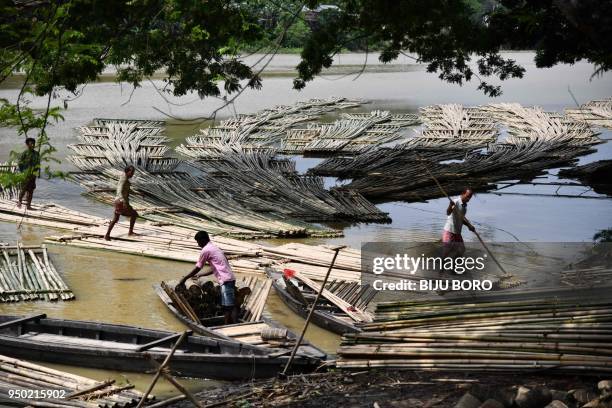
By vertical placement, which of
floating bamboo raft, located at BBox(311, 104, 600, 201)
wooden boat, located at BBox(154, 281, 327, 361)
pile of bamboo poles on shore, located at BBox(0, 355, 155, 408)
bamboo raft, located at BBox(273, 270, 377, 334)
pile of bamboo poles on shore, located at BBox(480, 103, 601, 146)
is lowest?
pile of bamboo poles on shore, located at BBox(0, 355, 155, 408)

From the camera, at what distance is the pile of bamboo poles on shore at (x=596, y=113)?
34369 millimetres

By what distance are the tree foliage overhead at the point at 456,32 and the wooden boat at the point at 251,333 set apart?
4118 millimetres

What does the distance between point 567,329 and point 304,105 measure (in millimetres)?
29863

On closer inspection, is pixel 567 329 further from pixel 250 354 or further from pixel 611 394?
pixel 250 354

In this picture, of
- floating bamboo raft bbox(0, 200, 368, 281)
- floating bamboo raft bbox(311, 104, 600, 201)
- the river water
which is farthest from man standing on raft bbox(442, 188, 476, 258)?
floating bamboo raft bbox(311, 104, 600, 201)

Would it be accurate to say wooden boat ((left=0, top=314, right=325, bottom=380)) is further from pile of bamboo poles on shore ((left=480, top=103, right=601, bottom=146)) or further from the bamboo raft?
pile of bamboo poles on shore ((left=480, top=103, right=601, bottom=146))

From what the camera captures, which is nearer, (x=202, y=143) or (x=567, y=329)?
(x=567, y=329)

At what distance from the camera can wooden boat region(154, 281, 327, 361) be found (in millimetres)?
Answer: 11133

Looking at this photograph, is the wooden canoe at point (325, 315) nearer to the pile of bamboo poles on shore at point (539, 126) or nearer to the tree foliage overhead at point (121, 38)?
the tree foliage overhead at point (121, 38)

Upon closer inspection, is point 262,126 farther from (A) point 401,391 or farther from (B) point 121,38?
(A) point 401,391

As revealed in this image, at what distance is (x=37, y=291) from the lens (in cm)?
1457

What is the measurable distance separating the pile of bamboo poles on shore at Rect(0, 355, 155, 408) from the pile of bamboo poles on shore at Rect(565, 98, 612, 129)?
2549 cm

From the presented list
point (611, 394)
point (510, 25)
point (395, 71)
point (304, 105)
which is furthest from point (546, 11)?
point (395, 71)

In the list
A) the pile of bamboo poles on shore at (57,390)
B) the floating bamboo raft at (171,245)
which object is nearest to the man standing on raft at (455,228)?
the floating bamboo raft at (171,245)
